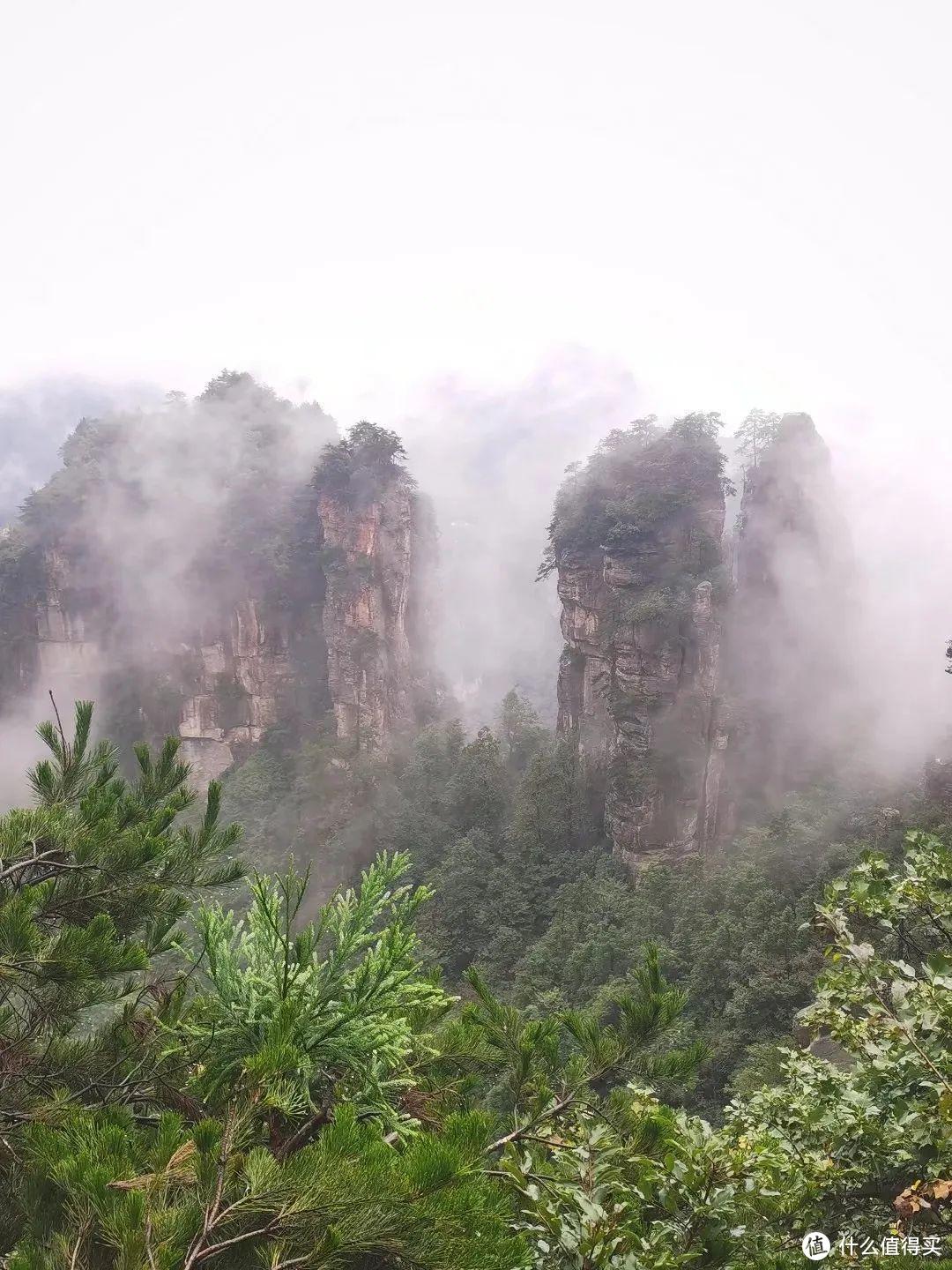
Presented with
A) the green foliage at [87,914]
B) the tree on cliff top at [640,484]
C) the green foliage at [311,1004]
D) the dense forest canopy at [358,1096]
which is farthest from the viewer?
the tree on cliff top at [640,484]

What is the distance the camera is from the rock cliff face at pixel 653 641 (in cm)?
2412

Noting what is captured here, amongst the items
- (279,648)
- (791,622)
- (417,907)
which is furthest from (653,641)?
(417,907)

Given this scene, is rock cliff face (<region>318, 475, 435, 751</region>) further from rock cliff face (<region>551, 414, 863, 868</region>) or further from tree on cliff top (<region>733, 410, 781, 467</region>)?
tree on cliff top (<region>733, 410, 781, 467</region>)

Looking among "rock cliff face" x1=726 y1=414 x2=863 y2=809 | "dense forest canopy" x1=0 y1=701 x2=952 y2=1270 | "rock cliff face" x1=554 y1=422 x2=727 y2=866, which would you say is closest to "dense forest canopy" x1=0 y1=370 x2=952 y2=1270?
"dense forest canopy" x1=0 y1=701 x2=952 y2=1270

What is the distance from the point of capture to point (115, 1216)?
1.77 meters

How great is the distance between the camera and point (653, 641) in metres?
24.5

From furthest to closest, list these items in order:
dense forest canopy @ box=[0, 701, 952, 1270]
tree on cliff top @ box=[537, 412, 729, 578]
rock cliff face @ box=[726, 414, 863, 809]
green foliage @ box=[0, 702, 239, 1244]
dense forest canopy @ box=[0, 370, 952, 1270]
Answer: rock cliff face @ box=[726, 414, 863, 809]
tree on cliff top @ box=[537, 412, 729, 578]
green foliage @ box=[0, 702, 239, 1244]
dense forest canopy @ box=[0, 370, 952, 1270]
dense forest canopy @ box=[0, 701, 952, 1270]

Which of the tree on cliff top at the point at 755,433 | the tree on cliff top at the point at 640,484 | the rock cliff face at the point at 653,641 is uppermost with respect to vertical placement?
the tree on cliff top at the point at 755,433

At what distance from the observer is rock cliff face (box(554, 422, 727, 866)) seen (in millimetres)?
24125

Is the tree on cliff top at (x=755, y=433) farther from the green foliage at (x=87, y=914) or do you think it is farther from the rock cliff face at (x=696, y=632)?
the green foliage at (x=87, y=914)

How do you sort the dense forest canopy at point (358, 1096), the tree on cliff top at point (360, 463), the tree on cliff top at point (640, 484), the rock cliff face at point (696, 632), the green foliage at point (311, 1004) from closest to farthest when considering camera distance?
the dense forest canopy at point (358, 1096) < the green foliage at point (311, 1004) < the rock cliff face at point (696, 632) < the tree on cliff top at point (640, 484) < the tree on cliff top at point (360, 463)

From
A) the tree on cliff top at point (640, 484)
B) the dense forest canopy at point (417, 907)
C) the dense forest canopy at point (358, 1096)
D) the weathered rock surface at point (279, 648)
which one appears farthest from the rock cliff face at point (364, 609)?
the dense forest canopy at point (358, 1096)

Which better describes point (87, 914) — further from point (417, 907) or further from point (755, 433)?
point (755, 433)

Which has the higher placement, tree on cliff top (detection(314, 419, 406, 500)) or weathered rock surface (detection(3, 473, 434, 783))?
tree on cliff top (detection(314, 419, 406, 500))
